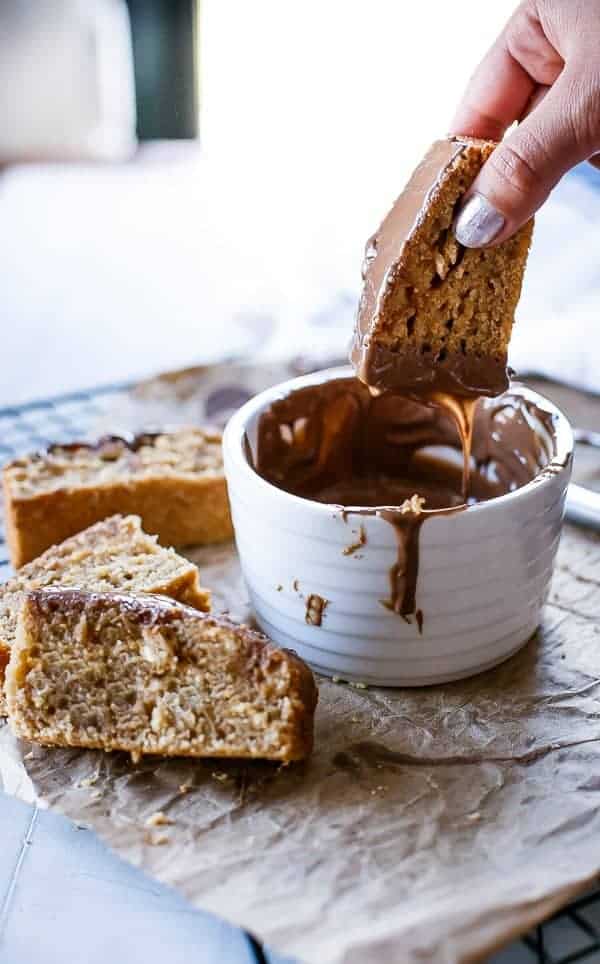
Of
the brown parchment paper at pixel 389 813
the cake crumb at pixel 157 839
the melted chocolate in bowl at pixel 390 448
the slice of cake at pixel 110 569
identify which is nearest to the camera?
the brown parchment paper at pixel 389 813

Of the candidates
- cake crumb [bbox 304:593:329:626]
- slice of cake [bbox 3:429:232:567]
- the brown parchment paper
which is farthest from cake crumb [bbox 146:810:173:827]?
slice of cake [bbox 3:429:232:567]

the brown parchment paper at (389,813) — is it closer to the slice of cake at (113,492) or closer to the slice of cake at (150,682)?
the slice of cake at (150,682)

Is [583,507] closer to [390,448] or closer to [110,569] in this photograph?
[390,448]

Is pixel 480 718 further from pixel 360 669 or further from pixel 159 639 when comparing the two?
pixel 159 639

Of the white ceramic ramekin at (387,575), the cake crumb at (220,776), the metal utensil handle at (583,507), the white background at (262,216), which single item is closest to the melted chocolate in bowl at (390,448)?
the white ceramic ramekin at (387,575)

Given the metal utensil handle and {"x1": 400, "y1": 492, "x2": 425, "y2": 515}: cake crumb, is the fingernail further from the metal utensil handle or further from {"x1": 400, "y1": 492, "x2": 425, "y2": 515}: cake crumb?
the metal utensil handle

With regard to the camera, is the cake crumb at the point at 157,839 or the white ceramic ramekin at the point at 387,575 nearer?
the cake crumb at the point at 157,839

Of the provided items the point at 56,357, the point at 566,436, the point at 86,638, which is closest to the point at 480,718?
the point at 566,436

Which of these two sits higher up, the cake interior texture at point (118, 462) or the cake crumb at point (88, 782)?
the cake interior texture at point (118, 462)
